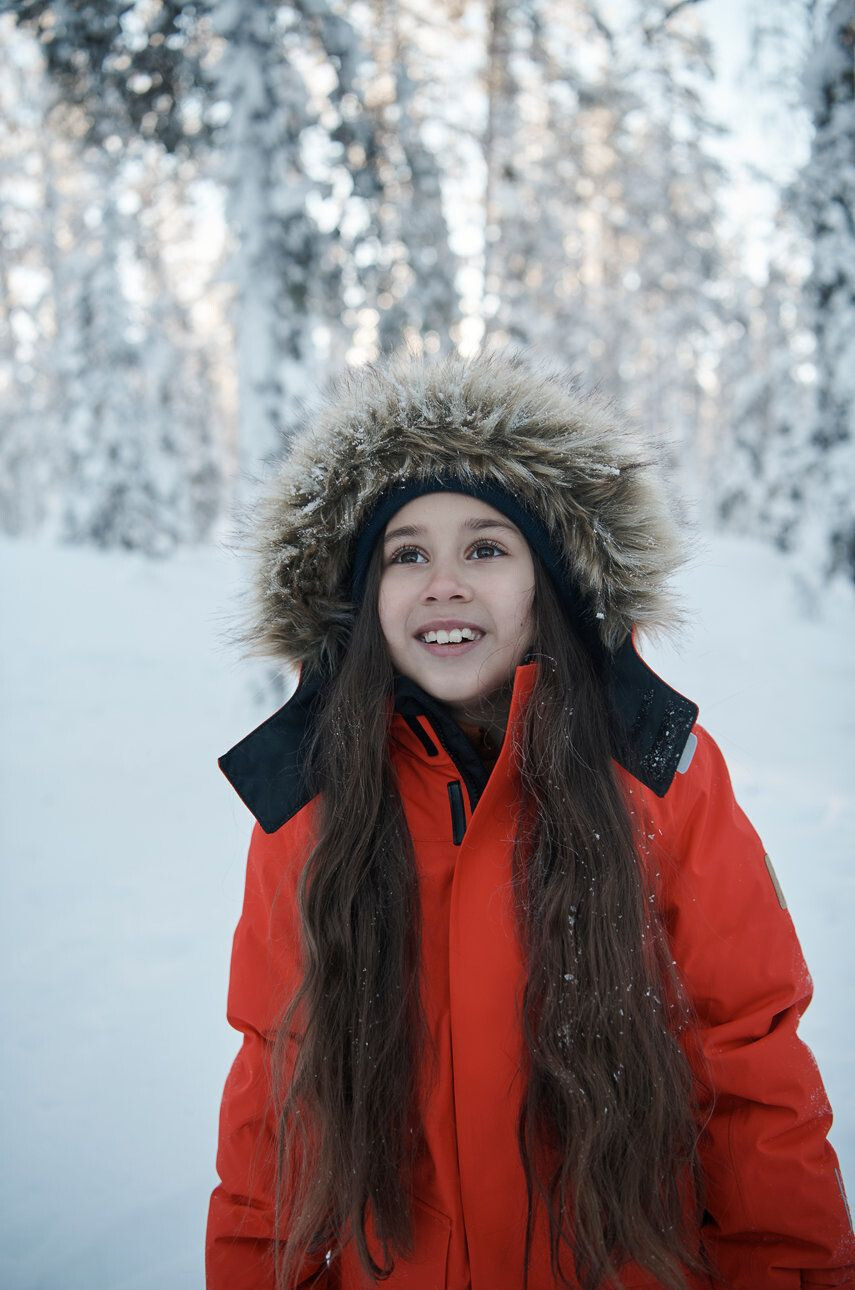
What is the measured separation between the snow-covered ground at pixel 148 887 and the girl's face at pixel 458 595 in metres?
0.48

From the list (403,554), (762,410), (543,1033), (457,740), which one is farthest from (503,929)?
(762,410)

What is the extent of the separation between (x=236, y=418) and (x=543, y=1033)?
10549mm

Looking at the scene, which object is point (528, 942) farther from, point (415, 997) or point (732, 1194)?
point (732, 1194)

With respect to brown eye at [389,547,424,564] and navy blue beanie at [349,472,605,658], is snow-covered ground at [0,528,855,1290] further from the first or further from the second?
brown eye at [389,547,424,564]

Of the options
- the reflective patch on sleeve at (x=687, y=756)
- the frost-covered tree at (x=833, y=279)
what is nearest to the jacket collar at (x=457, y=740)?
the reflective patch on sleeve at (x=687, y=756)

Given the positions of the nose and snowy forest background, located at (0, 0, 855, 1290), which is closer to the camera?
the nose

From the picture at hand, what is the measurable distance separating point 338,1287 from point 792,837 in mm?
4183

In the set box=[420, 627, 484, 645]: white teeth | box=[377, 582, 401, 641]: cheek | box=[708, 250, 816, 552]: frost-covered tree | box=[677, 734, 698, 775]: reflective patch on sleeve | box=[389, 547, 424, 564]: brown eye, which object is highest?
box=[708, 250, 816, 552]: frost-covered tree

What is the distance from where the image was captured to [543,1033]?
5.14 feet

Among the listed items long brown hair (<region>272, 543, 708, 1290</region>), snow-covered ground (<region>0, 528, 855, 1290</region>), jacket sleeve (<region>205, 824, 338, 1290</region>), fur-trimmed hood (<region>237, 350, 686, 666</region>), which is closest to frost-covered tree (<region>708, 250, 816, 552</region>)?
snow-covered ground (<region>0, 528, 855, 1290</region>)

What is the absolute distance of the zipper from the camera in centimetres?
172

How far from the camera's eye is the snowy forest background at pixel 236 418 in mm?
3232

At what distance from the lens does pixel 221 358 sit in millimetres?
27906

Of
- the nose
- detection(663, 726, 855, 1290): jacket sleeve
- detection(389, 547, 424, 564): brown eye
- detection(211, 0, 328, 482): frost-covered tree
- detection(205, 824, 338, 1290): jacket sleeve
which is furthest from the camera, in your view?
detection(211, 0, 328, 482): frost-covered tree
